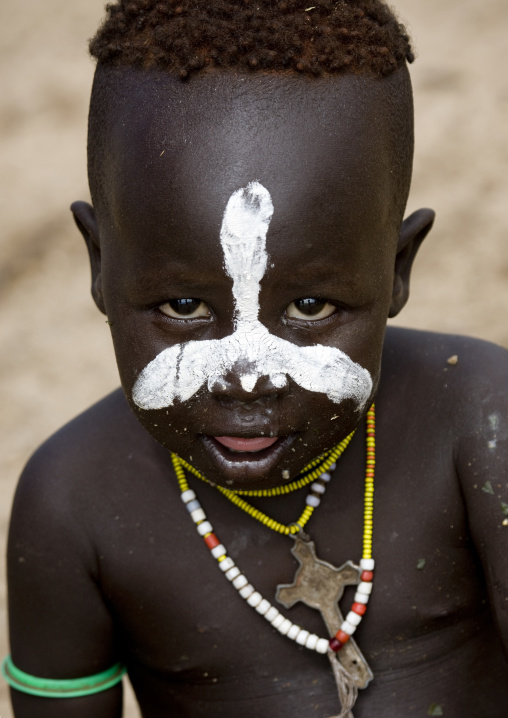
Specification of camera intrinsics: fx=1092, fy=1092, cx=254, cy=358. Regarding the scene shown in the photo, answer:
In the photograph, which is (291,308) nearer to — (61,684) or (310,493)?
(310,493)

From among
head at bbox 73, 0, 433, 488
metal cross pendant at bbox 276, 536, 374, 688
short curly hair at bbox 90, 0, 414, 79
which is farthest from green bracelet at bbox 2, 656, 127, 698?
short curly hair at bbox 90, 0, 414, 79

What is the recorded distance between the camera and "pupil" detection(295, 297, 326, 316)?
1.62 metres

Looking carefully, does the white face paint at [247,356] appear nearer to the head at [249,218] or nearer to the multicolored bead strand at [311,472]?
the head at [249,218]

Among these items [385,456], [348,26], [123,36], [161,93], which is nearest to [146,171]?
[161,93]

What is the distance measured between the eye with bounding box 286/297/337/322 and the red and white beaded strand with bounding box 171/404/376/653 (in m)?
0.37

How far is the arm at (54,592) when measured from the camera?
1959 mm

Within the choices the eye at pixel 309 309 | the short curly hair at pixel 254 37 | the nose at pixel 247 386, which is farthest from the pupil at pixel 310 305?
Answer: the short curly hair at pixel 254 37

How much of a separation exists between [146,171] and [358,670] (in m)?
0.94

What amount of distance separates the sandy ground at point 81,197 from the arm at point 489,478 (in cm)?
205

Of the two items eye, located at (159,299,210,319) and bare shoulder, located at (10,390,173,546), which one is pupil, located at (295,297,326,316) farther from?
bare shoulder, located at (10,390,173,546)

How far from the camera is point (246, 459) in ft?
5.54

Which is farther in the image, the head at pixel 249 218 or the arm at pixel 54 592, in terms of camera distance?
the arm at pixel 54 592

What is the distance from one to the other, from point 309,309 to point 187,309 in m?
0.18

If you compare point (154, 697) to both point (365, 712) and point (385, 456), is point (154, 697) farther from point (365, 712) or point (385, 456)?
point (385, 456)
